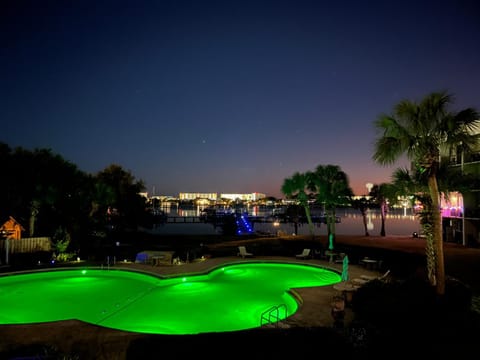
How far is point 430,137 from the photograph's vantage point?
876cm

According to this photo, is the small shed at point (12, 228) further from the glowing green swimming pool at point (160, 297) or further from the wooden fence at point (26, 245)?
the glowing green swimming pool at point (160, 297)

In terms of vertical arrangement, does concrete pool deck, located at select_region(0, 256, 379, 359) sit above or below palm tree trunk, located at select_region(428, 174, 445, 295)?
below

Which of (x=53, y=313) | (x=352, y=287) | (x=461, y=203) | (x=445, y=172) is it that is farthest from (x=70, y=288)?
(x=461, y=203)

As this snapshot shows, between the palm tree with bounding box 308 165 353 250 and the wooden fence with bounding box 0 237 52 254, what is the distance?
19.3 m

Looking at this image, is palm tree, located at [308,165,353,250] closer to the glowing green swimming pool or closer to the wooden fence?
the glowing green swimming pool

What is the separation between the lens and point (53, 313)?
36.9 ft

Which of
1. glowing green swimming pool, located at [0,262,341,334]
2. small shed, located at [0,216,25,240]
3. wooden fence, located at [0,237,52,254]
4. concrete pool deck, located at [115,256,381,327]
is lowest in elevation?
glowing green swimming pool, located at [0,262,341,334]

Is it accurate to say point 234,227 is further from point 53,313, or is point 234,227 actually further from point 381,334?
point 381,334

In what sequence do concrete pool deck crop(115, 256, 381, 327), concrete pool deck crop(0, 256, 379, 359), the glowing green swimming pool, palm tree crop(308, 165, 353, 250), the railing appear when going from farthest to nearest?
palm tree crop(308, 165, 353, 250) < the glowing green swimming pool < the railing < concrete pool deck crop(115, 256, 381, 327) < concrete pool deck crop(0, 256, 379, 359)

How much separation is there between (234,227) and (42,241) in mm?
23865

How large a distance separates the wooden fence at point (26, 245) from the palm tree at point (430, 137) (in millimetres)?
17612

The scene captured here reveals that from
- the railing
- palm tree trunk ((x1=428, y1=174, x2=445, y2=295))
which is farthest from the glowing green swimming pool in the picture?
palm tree trunk ((x1=428, y1=174, x2=445, y2=295))

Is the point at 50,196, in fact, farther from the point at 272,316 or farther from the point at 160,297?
the point at 272,316

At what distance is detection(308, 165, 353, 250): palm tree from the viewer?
26156mm
